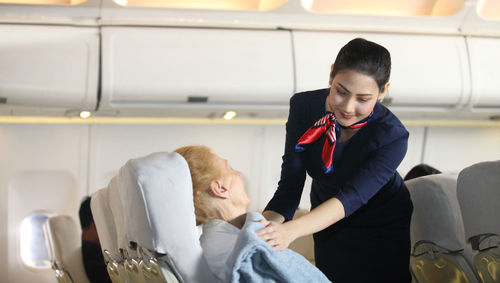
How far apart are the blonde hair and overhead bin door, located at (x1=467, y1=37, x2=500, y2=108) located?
3204mm

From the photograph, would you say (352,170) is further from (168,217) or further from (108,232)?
(108,232)

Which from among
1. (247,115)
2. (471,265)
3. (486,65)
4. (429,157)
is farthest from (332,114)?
(429,157)

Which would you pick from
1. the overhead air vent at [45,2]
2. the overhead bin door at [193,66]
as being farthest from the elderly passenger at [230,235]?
the overhead air vent at [45,2]

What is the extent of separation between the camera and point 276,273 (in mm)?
1980

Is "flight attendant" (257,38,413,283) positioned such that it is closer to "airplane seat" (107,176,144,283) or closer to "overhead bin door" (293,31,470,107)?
"airplane seat" (107,176,144,283)

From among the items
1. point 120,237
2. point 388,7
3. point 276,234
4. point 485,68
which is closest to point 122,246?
point 120,237

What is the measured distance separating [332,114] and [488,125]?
3805 millimetres

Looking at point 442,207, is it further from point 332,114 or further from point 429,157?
point 429,157

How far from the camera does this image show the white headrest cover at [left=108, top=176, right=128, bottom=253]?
2.53 meters

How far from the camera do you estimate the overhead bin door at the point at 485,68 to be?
528 cm

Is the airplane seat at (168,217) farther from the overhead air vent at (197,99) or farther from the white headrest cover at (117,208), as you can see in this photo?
Result: the overhead air vent at (197,99)

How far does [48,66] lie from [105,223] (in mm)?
1944

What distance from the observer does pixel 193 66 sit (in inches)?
188

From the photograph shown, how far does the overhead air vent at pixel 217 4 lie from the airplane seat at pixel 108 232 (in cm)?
218
